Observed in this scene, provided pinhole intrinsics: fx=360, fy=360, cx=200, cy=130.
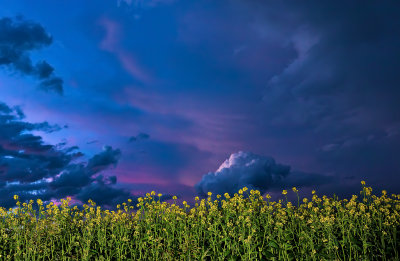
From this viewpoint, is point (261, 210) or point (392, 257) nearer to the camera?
point (392, 257)

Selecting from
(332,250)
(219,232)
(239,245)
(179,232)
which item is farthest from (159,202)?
(332,250)

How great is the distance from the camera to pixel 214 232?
10539 millimetres

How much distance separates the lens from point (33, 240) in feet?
38.6

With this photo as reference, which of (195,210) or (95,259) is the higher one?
(195,210)

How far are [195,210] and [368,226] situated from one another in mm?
5687

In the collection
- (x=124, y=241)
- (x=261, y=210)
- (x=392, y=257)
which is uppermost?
(x=261, y=210)

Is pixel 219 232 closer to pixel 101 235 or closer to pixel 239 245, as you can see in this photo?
pixel 239 245

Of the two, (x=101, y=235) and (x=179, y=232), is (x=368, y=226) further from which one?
(x=101, y=235)

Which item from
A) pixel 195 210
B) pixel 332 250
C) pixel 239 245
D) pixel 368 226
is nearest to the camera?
pixel 332 250

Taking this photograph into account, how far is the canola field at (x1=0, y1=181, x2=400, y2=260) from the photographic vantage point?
9492 mm

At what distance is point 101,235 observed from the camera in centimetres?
1159

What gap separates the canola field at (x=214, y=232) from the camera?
9.49 meters

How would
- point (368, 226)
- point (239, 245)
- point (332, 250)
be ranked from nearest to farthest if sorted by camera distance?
point (332, 250)
point (239, 245)
point (368, 226)

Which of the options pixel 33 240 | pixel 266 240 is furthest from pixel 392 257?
pixel 33 240
